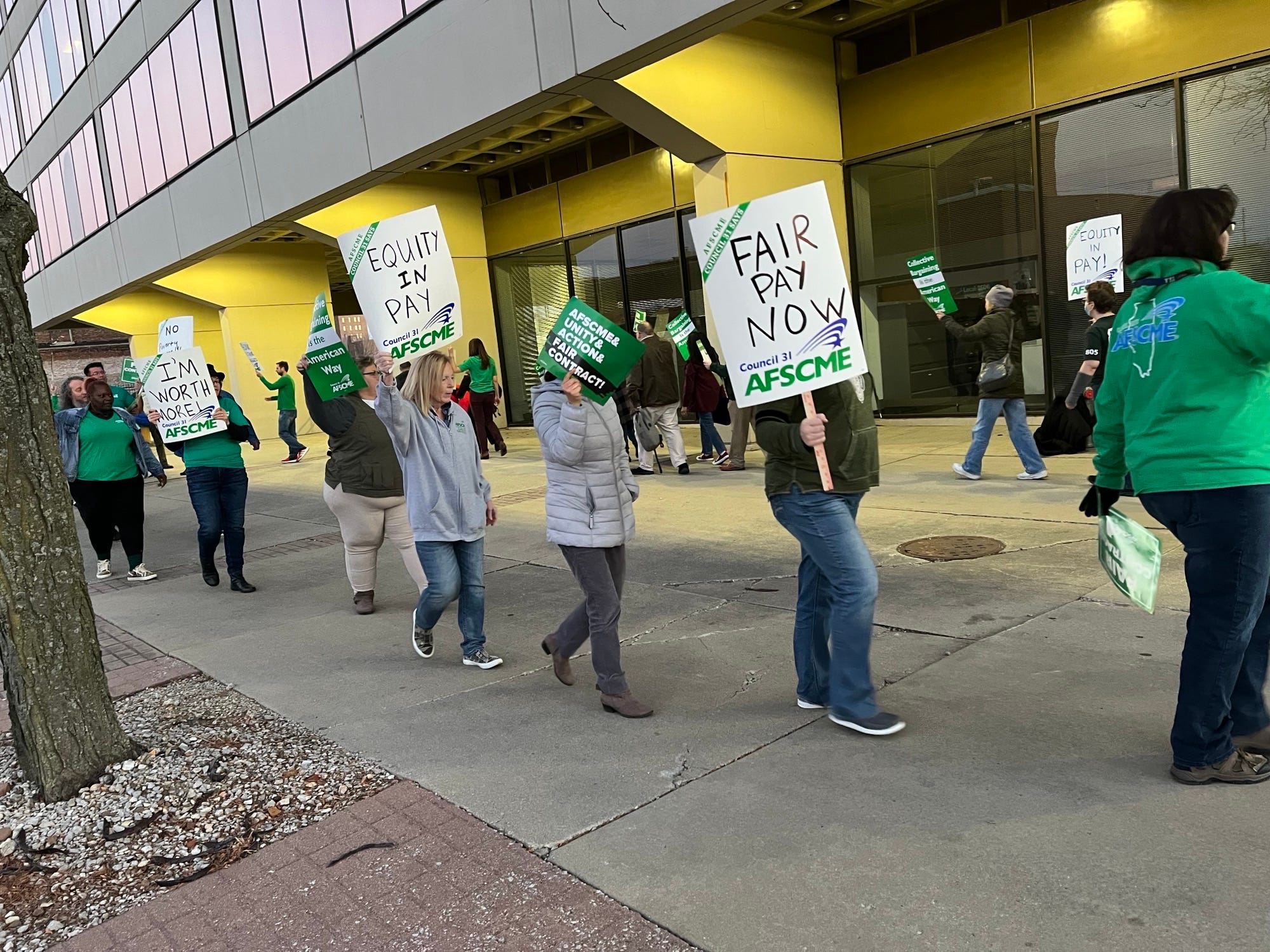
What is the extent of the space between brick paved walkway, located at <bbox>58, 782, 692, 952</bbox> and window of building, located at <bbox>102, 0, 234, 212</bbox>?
62.0 ft

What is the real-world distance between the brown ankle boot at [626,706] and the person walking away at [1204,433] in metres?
2.01

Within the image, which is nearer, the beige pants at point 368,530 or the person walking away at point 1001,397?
the beige pants at point 368,530

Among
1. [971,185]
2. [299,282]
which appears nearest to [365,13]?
[971,185]

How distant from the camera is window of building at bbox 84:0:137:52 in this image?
23.0 meters

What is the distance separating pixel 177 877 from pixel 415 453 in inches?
93.3

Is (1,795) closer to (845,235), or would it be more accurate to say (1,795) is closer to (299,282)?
(845,235)

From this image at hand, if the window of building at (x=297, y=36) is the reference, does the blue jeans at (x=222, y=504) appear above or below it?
below

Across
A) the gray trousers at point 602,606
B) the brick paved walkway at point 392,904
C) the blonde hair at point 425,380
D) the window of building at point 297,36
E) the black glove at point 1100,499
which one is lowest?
the brick paved walkway at point 392,904

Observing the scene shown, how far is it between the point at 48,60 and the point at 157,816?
32.5 meters

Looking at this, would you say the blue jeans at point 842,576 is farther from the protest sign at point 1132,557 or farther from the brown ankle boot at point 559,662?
the brown ankle boot at point 559,662

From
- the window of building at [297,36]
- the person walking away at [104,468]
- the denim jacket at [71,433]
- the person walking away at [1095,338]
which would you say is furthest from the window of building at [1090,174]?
the denim jacket at [71,433]

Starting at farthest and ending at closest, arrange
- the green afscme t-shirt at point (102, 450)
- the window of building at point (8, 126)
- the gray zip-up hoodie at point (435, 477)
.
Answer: the window of building at point (8, 126)
the green afscme t-shirt at point (102, 450)
the gray zip-up hoodie at point (435, 477)

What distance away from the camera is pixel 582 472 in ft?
13.8

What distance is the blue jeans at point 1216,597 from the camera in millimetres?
2930
